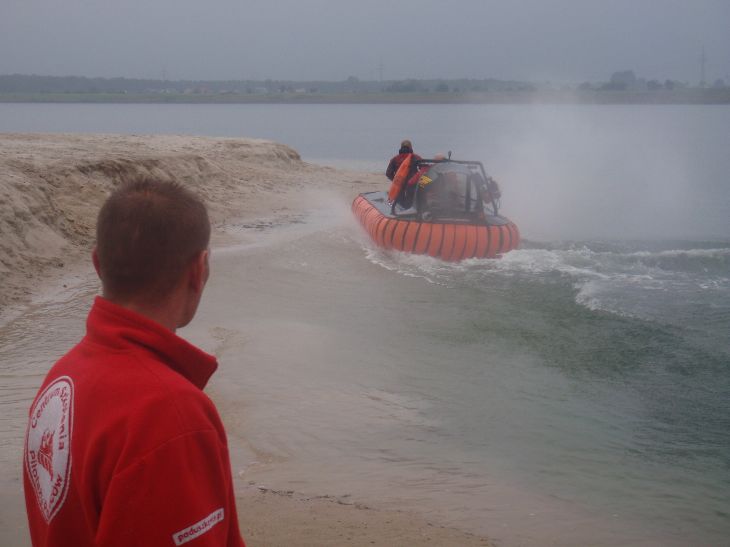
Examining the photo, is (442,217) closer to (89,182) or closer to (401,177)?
(401,177)

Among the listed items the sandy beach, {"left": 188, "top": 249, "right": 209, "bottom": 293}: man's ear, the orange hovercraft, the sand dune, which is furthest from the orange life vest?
{"left": 188, "top": 249, "right": 209, "bottom": 293}: man's ear

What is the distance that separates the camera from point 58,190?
1084 cm

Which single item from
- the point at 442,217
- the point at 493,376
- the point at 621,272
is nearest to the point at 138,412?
the point at 493,376

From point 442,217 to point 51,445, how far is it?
10.3m

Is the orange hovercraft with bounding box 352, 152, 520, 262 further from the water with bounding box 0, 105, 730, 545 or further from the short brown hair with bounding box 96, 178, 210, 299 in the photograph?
the short brown hair with bounding box 96, 178, 210, 299

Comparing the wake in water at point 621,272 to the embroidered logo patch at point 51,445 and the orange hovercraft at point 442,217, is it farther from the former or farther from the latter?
the embroidered logo patch at point 51,445

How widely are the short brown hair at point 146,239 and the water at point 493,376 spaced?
299cm

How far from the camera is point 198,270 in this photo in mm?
1514

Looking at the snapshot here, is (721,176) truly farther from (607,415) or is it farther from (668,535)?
(668,535)

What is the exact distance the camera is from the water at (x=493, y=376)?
4.52m

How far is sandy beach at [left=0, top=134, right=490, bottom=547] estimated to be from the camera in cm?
388

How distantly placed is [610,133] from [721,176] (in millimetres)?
24800

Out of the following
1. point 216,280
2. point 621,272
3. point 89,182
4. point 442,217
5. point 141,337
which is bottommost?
point 621,272

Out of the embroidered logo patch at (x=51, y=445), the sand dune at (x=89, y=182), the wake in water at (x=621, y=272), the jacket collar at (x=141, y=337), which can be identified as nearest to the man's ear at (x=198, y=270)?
the jacket collar at (x=141, y=337)
